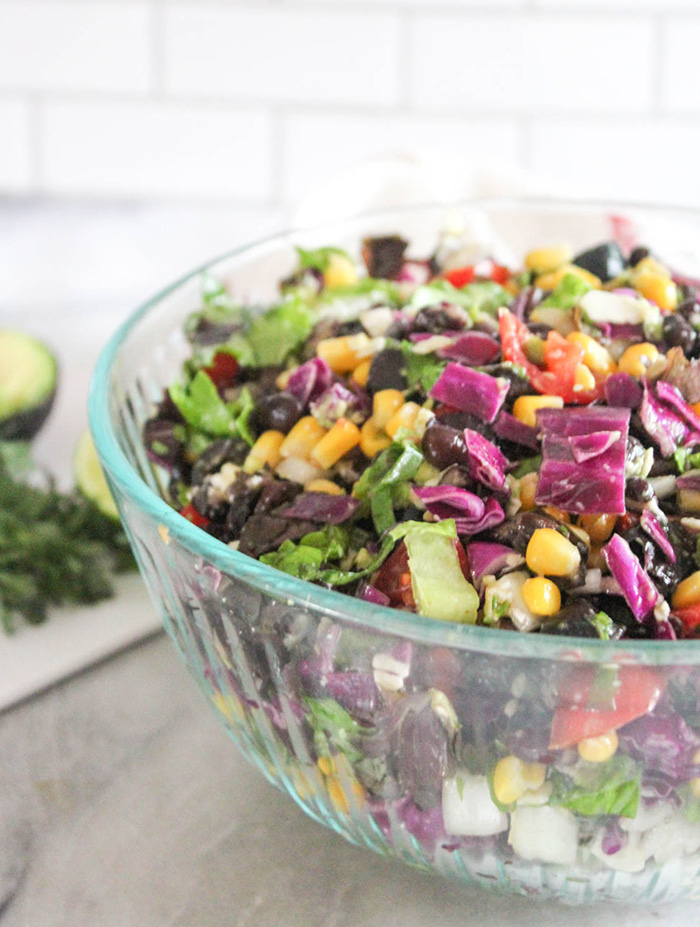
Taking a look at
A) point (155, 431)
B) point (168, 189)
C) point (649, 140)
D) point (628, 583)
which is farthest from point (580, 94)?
point (628, 583)

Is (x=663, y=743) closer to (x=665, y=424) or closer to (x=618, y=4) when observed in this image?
(x=665, y=424)

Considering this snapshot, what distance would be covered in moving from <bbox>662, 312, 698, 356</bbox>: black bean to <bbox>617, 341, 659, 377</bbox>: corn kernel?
1.2 inches

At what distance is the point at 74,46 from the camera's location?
263 cm

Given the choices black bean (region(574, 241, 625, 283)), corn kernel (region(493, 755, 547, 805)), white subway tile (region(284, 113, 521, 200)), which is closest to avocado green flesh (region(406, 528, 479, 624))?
corn kernel (region(493, 755, 547, 805))

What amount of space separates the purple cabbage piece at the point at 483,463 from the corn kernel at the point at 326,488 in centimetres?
13

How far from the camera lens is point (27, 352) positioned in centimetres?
169

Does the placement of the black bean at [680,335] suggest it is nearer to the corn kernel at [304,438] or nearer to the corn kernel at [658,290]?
the corn kernel at [658,290]

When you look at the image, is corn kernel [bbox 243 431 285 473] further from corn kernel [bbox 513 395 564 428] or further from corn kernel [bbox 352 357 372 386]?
corn kernel [bbox 513 395 564 428]

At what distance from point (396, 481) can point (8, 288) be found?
1.74 meters

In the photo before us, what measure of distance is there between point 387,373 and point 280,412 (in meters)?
0.11

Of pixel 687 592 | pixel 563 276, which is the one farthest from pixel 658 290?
pixel 687 592

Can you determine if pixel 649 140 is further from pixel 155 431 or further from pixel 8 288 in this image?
pixel 155 431

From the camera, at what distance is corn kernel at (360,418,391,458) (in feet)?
3.07

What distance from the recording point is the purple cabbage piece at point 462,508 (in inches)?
32.2
